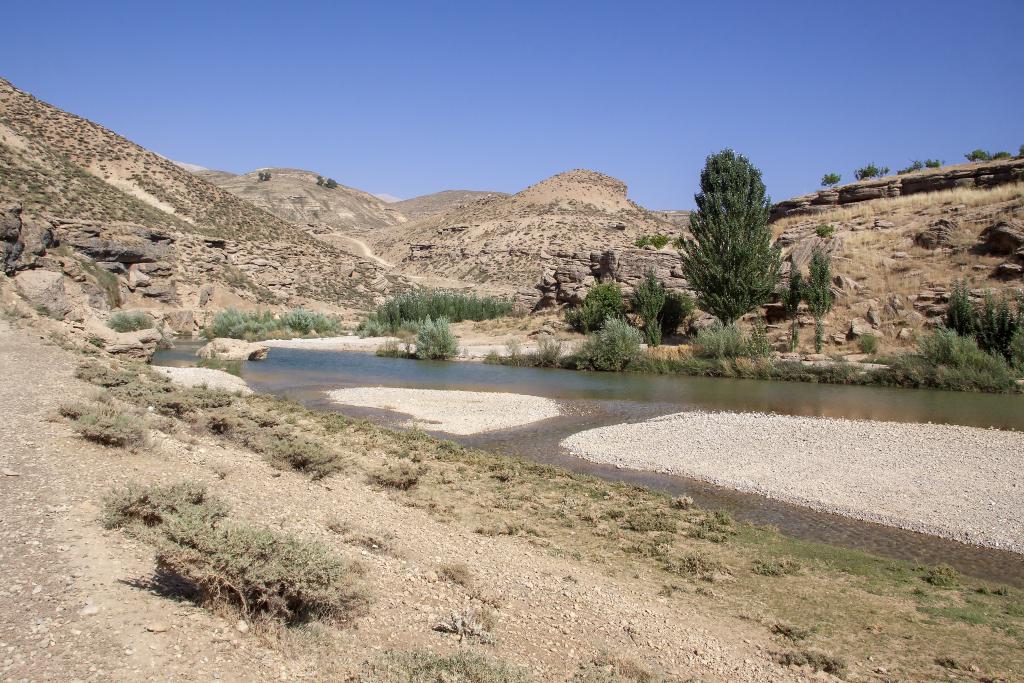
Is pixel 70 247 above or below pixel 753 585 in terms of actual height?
above

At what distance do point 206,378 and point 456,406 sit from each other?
6.93m

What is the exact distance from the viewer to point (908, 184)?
1657 inches

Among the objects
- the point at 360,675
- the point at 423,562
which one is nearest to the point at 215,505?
the point at 423,562

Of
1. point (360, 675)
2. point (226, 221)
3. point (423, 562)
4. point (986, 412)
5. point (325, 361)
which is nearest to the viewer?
point (360, 675)

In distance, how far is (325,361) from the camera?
29141 mm

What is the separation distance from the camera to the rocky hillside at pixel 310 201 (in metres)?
93.7

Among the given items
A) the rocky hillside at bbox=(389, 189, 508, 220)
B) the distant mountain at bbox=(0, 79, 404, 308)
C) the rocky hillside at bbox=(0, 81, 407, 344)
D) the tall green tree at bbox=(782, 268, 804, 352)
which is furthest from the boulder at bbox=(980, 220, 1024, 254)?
the rocky hillside at bbox=(389, 189, 508, 220)

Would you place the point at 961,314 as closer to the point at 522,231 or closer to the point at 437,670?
the point at 437,670

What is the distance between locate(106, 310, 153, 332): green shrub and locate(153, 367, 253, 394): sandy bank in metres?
11.4

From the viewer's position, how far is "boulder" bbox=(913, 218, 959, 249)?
30156mm

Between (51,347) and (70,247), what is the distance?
2465 centimetres

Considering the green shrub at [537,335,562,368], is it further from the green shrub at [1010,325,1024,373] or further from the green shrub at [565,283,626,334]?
the green shrub at [1010,325,1024,373]

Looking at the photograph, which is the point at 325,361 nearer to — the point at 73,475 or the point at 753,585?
the point at 73,475

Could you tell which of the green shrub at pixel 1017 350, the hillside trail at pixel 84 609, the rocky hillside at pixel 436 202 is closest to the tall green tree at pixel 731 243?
the green shrub at pixel 1017 350
